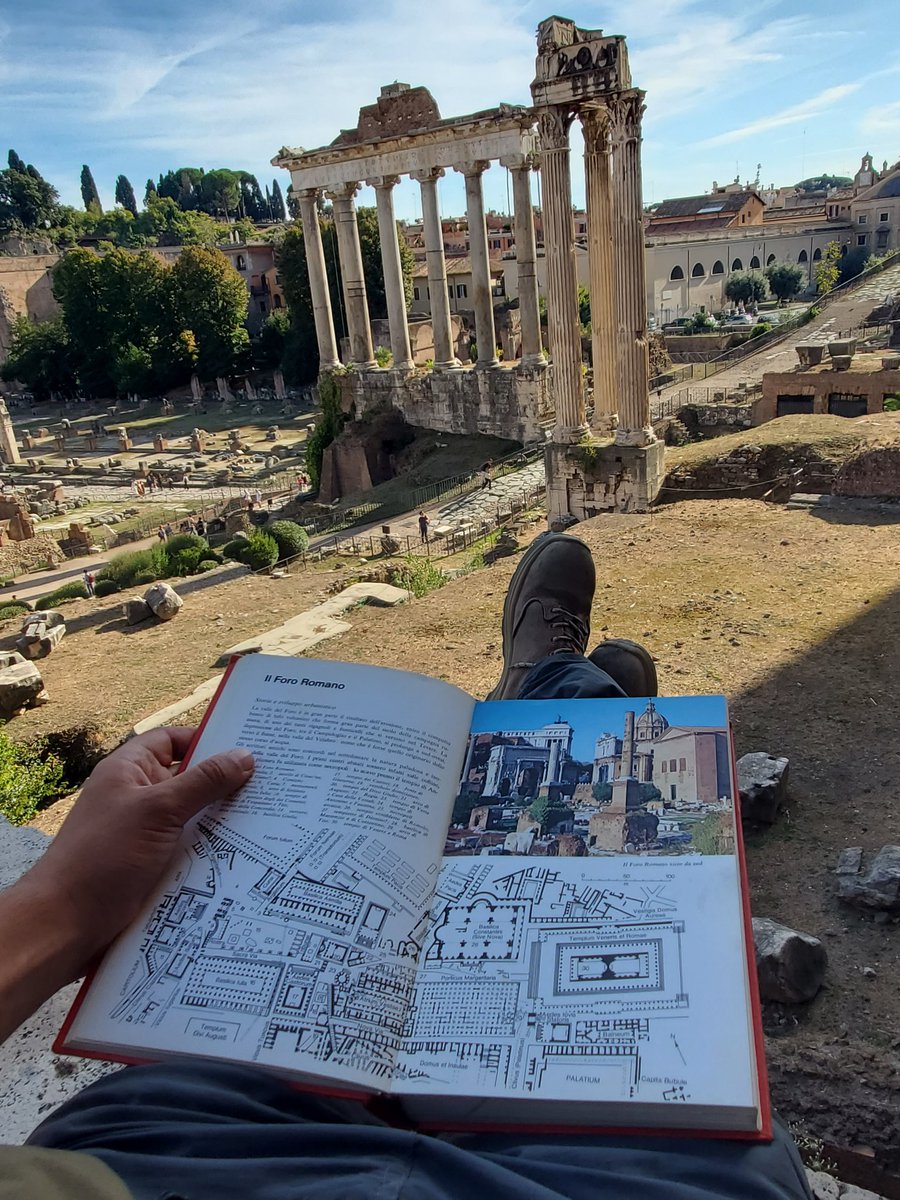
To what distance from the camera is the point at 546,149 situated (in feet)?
40.0

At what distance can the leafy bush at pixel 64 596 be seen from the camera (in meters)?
16.1

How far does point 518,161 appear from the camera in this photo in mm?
21109

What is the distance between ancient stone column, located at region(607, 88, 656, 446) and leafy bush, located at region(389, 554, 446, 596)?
11.3 ft

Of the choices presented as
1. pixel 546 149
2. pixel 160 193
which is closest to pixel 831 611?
pixel 546 149

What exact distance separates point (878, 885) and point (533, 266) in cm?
2207

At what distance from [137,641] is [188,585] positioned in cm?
324

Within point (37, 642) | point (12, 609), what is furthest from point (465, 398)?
point (37, 642)

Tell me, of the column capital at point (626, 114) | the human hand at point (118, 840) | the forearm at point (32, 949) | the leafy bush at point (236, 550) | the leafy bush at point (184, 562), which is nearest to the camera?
the forearm at point (32, 949)

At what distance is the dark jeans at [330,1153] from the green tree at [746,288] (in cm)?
5152

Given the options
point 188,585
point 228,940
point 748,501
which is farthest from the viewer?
point 188,585

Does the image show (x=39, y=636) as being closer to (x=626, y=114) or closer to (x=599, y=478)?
(x=599, y=478)

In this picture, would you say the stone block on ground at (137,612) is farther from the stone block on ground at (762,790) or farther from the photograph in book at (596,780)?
the photograph in book at (596,780)

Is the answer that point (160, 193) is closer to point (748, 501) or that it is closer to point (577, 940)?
point (748, 501)

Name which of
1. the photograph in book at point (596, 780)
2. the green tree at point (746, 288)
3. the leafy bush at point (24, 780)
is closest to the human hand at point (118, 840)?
the photograph in book at point (596, 780)
